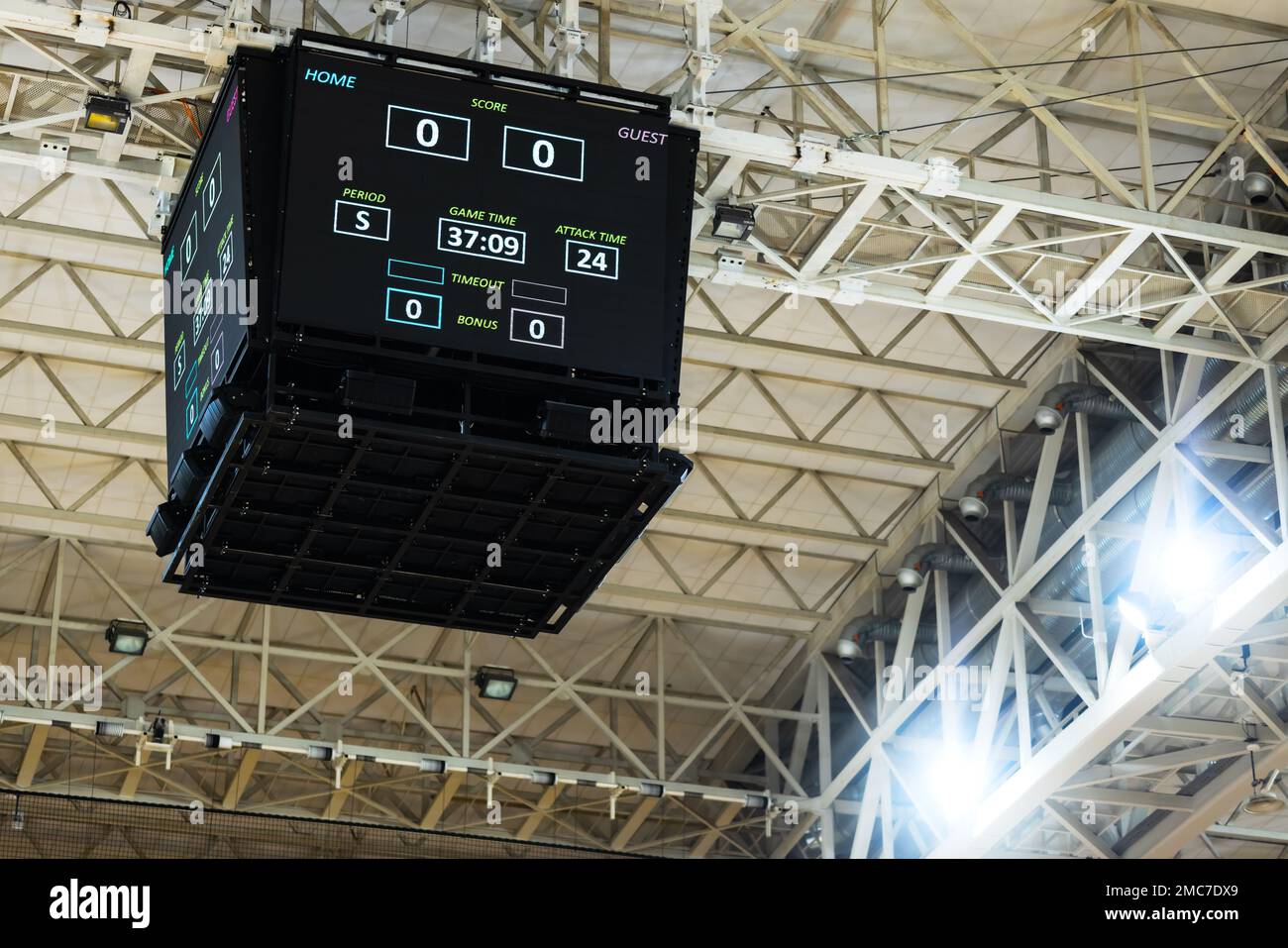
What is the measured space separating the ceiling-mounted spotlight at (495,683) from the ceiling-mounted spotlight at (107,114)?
11.9 m

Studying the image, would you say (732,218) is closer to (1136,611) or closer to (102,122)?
(102,122)

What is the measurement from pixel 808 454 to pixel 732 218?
7.68 meters

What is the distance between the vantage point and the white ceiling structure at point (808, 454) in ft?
59.8

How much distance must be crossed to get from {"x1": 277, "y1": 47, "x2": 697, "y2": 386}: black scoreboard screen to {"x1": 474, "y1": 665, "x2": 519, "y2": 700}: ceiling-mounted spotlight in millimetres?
12027

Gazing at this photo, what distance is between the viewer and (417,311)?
1489cm

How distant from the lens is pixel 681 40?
1975 centimetres

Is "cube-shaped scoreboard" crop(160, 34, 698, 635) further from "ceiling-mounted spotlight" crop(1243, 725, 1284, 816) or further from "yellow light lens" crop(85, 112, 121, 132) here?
"ceiling-mounted spotlight" crop(1243, 725, 1284, 816)

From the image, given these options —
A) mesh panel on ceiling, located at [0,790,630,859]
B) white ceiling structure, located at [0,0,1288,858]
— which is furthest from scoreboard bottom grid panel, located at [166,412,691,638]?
mesh panel on ceiling, located at [0,790,630,859]

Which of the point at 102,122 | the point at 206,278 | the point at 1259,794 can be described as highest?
the point at 102,122

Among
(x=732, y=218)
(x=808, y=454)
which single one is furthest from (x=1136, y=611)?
(x=732, y=218)

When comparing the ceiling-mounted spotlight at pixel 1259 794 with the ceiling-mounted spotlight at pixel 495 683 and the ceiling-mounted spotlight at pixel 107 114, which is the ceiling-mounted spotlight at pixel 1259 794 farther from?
the ceiling-mounted spotlight at pixel 107 114

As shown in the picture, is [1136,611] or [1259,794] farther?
[1259,794]

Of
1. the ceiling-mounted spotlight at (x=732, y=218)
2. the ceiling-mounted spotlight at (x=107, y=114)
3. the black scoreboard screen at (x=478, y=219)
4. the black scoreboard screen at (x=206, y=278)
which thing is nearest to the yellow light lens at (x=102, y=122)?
the ceiling-mounted spotlight at (x=107, y=114)
